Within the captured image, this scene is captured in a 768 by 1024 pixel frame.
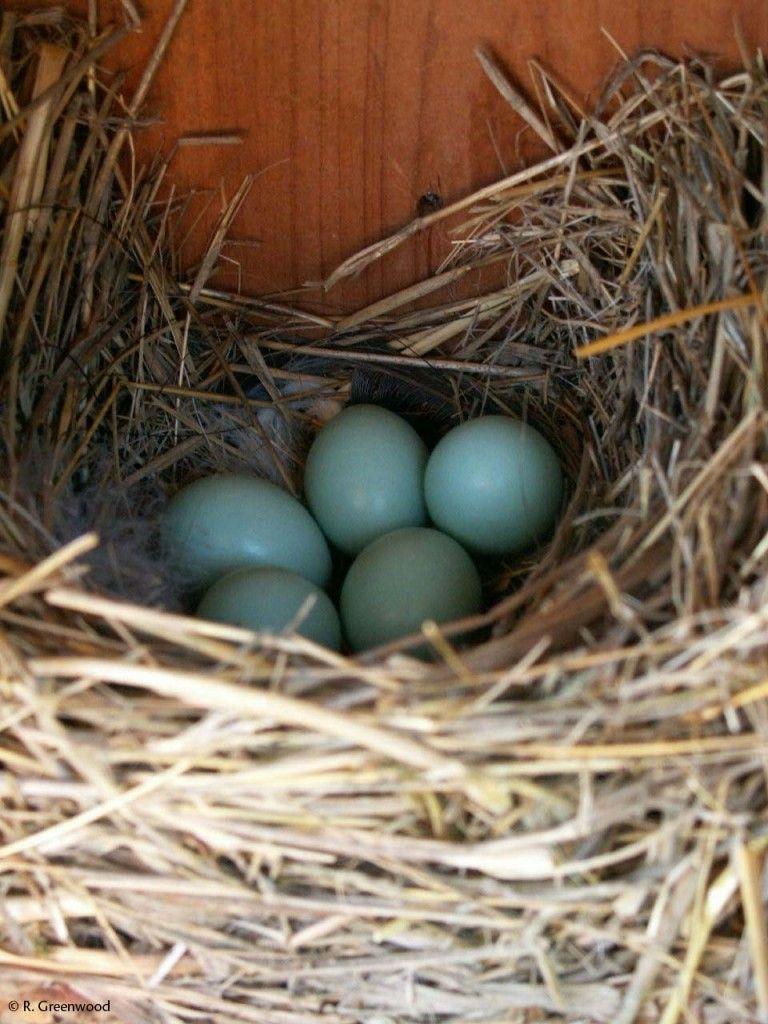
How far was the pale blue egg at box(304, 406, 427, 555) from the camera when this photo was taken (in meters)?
1.01

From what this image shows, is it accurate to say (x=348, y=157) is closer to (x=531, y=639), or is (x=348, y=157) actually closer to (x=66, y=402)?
(x=66, y=402)

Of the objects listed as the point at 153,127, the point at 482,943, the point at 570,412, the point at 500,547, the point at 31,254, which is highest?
the point at 153,127

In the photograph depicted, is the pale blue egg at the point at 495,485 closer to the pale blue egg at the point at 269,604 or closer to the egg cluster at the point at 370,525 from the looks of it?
the egg cluster at the point at 370,525

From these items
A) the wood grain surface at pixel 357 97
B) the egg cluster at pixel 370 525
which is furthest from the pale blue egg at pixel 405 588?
the wood grain surface at pixel 357 97

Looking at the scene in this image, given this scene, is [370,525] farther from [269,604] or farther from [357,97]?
[357,97]

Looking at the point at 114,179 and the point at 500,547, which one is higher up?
the point at 114,179

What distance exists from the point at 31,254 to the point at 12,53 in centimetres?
19

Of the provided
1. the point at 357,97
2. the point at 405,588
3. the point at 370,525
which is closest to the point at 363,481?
the point at 370,525

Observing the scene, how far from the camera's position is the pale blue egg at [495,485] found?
0.97 metres

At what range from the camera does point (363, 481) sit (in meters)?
1.00

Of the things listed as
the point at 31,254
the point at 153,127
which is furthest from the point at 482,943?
the point at 153,127

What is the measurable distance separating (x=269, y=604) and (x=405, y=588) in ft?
0.36

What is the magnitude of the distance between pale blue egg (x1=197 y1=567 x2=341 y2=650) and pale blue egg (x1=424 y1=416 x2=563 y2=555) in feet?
0.51

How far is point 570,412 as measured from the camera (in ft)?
3.42
